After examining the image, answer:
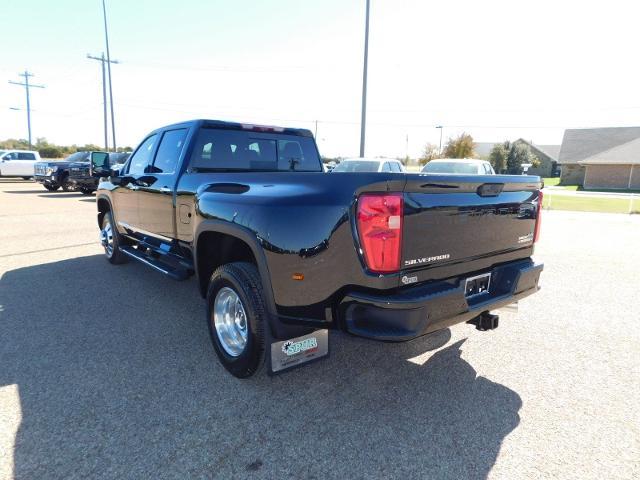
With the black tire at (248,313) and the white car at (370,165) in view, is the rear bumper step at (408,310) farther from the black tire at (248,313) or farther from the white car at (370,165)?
the white car at (370,165)

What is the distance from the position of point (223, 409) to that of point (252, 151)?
9.03ft

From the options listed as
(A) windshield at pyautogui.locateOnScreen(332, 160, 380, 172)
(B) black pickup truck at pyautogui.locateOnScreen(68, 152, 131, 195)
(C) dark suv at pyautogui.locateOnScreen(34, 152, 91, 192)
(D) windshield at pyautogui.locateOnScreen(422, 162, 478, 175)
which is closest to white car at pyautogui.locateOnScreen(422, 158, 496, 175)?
(D) windshield at pyautogui.locateOnScreen(422, 162, 478, 175)

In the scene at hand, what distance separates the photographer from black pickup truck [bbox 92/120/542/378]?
2.32m

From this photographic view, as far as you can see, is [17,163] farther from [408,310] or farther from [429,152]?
[429,152]

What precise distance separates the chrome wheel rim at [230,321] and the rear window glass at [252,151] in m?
1.49

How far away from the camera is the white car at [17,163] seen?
26.7 metres

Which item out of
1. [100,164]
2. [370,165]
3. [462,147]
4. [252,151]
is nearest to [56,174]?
[370,165]

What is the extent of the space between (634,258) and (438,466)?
747 cm

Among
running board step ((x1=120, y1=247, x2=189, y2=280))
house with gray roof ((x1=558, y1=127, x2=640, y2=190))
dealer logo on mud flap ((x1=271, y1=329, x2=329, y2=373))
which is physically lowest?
dealer logo on mud flap ((x1=271, y1=329, x2=329, y2=373))

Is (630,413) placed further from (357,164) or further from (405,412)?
(357,164)

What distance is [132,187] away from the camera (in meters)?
5.19

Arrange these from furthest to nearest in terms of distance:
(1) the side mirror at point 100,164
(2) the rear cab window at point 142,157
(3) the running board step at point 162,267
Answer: (1) the side mirror at point 100,164 → (2) the rear cab window at point 142,157 → (3) the running board step at point 162,267

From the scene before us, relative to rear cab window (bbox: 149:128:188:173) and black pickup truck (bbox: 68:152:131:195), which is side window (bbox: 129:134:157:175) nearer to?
rear cab window (bbox: 149:128:188:173)

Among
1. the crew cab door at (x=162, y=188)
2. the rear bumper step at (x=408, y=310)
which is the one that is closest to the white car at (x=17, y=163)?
the crew cab door at (x=162, y=188)
